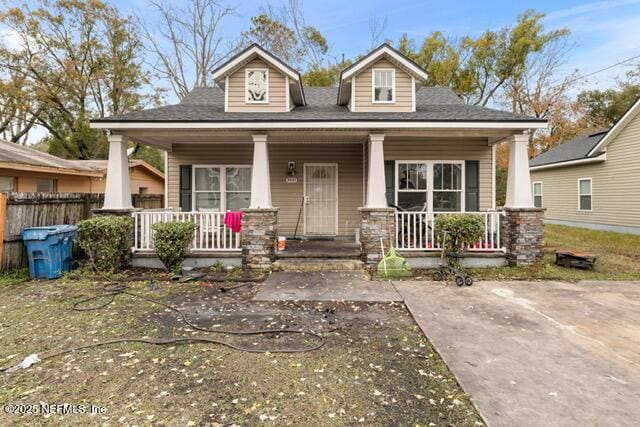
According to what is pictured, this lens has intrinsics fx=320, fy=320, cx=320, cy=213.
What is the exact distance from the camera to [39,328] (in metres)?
3.78

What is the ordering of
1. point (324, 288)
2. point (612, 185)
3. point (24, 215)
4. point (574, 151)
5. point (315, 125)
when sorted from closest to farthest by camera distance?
point (324, 288) → point (24, 215) → point (315, 125) → point (612, 185) → point (574, 151)

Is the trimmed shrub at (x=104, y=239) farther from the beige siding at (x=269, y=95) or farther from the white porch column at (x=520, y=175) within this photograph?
the white porch column at (x=520, y=175)

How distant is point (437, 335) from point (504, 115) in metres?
5.55

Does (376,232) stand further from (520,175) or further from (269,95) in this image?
(269,95)

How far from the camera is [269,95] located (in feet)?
26.4

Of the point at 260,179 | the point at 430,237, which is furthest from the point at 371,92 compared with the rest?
the point at 430,237

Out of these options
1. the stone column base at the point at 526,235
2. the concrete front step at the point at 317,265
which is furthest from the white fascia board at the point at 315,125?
the concrete front step at the point at 317,265

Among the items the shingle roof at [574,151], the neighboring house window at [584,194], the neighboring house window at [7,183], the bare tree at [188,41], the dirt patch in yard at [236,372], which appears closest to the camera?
the dirt patch in yard at [236,372]

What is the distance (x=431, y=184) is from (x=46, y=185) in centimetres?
1345

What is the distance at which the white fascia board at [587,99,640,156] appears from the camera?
10852 mm

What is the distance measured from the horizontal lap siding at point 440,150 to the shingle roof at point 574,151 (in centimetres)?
761

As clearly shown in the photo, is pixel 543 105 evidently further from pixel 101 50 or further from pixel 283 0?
pixel 101 50

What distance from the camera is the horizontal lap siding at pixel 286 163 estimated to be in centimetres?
894

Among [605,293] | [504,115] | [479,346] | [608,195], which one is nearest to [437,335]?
[479,346]
